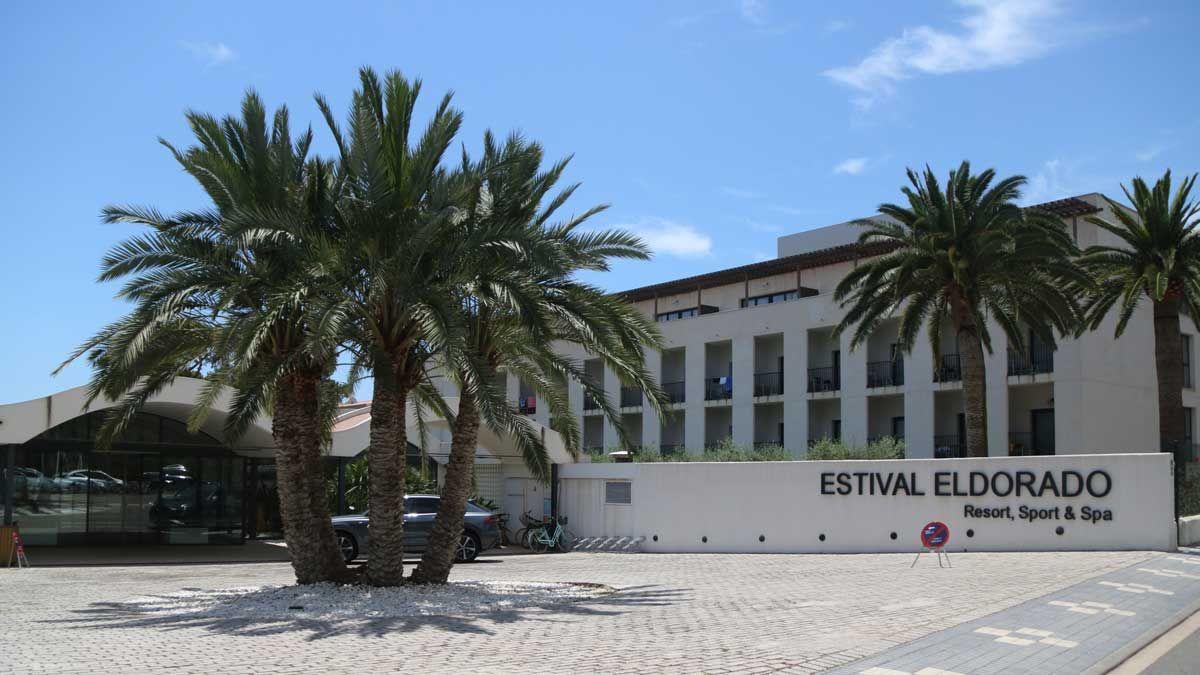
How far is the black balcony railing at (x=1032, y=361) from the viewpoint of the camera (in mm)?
35406

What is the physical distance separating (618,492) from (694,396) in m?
18.4

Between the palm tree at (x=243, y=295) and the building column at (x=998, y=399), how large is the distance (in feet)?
86.5

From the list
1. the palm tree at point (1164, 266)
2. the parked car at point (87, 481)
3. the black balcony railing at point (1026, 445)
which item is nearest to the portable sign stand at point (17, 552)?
the parked car at point (87, 481)

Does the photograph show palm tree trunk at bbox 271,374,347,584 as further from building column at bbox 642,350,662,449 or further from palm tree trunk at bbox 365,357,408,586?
building column at bbox 642,350,662,449

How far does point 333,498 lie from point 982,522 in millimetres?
20140

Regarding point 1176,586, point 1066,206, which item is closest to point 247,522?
point 1176,586

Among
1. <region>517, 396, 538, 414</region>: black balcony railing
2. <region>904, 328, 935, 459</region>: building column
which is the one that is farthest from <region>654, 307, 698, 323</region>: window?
<region>904, 328, 935, 459</region>: building column

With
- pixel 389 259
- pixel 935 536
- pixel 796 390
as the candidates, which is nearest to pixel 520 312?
pixel 389 259

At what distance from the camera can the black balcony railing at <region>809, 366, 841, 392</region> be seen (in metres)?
42.3

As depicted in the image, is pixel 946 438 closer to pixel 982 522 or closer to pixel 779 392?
pixel 779 392

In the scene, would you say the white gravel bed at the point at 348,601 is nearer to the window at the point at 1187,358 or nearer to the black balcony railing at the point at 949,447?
the black balcony railing at the point at 949,447

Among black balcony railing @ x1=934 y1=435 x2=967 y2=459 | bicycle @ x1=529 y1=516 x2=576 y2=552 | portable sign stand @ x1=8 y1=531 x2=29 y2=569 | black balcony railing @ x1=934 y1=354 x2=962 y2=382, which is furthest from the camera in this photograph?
black balcony railing @ x1=934 y1=435 x2=967 y2=459

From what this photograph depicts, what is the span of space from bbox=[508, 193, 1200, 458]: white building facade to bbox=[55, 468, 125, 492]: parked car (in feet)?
40.2

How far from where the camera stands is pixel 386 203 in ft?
50.4
